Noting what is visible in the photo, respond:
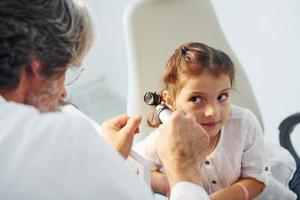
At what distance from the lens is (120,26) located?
5.79 feet

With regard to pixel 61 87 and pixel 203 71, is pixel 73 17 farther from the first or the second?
pixel 203 71

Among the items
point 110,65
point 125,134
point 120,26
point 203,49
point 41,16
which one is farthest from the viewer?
point 110,65

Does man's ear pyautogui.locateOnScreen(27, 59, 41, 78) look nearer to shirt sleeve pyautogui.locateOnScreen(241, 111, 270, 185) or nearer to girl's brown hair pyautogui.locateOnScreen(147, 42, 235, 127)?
girl's brown hair pyautogui.locateOnScreen(147, 42, 235, 127)

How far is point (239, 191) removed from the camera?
930mm

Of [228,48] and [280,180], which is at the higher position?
[228,48]

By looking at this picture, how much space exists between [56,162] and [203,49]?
50cm

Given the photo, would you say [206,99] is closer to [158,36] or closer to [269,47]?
[158,36]

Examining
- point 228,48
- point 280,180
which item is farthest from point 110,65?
point 280,180

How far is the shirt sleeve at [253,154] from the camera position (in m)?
0.94

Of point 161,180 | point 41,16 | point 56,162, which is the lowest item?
point 161,180

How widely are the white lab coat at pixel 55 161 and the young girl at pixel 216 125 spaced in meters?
0.38

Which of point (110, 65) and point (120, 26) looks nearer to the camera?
point (120, 26)

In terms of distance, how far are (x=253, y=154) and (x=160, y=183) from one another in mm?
204

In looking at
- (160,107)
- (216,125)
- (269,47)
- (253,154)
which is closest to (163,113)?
(160,107)
